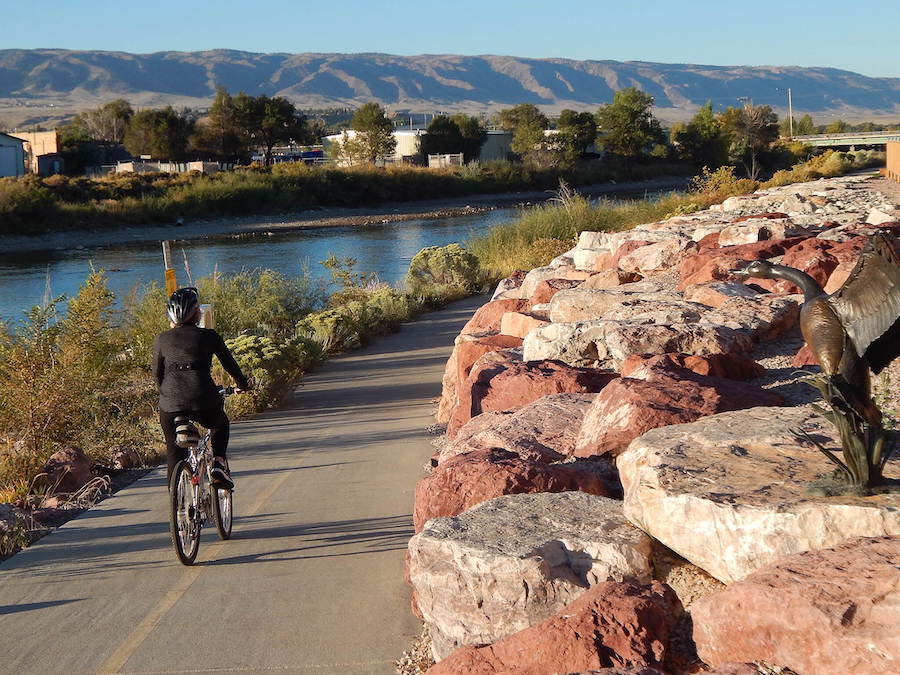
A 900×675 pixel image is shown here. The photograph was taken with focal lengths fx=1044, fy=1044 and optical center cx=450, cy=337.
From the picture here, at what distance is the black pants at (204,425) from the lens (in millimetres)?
5805

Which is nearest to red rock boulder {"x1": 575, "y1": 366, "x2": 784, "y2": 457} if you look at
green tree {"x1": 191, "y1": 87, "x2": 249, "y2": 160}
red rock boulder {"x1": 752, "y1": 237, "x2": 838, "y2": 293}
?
red rock boulder {"x1": 752, "y1": 237, "x2": 838, "y2": 293}

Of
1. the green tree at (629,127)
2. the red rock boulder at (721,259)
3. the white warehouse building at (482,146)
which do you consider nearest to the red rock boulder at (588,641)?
the red rock boulder at (721,259)

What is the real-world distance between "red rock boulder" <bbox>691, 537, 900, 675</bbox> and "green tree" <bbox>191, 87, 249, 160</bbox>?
8742 cm

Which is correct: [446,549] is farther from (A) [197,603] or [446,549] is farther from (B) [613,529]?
(A) [197,603]

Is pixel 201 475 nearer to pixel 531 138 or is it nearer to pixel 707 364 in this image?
pixel 707 364

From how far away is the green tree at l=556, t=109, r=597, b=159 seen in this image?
91.8 m

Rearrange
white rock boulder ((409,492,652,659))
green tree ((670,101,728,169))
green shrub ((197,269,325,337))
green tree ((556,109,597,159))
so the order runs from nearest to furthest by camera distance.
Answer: white rock boulder ((409,492,652,659)), green shrub ((197,269,325,337)), green tree ((670,101,728,169)), green tree ((556,109,597,159))

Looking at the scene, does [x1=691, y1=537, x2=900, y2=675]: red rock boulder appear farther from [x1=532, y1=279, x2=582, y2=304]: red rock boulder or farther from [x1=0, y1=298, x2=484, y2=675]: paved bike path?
[x1=532, y1=279, x2=582, y2=304]: red rock boulder

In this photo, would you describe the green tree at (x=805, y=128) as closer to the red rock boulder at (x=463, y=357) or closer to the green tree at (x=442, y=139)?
the green tree at (x=442, y=139)

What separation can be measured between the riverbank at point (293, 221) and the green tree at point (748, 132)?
20.1 ft

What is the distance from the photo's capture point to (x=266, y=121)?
3465 inches

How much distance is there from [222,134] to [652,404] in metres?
86.0

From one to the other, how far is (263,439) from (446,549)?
503 centimetres

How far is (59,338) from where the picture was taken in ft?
31.1
